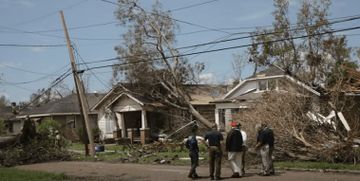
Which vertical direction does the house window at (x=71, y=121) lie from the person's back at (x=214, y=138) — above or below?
above

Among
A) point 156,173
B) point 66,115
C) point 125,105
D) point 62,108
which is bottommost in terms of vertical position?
point 156,173

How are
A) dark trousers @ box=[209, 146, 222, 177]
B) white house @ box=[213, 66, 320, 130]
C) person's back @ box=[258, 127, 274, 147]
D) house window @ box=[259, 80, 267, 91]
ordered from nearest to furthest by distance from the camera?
dark trousers @ box=[209, 146, 222, 177]
person's back @ box=[258, 127, 274, 147]
white house @ box=[213, 66, 320, 130]
house window @ box=[259, 80, 267, 91]

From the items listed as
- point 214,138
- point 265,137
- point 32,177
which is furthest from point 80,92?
point 265,137

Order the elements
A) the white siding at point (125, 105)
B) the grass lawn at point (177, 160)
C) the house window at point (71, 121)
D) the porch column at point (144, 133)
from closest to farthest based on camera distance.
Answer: the grass lawn at point (177, 160), the porch column at point (144, 133), the white siding at point (125, 105), the house window at point (71, 121)

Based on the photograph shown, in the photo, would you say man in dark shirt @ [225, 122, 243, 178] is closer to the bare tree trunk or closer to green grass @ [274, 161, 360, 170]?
green grass @ [274, 161, 360, 170]

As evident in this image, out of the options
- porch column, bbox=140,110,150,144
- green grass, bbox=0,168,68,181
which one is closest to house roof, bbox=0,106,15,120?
porch column, bbox=140,110,150,144

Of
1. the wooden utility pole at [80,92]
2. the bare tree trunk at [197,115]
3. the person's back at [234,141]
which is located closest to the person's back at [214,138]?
the person's back at [234,141]

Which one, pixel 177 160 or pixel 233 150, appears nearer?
pixel 233 150

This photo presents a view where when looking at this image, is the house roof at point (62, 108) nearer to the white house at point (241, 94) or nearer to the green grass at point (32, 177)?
the white house at point (241, 94)

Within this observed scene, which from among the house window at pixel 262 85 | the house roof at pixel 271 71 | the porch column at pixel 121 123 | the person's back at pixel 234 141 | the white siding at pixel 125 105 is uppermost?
the house roof at pixel 271 71

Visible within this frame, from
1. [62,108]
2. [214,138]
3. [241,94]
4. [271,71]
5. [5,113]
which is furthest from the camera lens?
[5,113]

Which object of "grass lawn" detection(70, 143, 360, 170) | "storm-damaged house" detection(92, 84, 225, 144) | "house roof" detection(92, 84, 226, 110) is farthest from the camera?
"house roof" detection(92, 84, 226, 110)

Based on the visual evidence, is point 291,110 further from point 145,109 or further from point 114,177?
point 145,109

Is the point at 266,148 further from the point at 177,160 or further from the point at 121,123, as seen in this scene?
the point at 121,123
